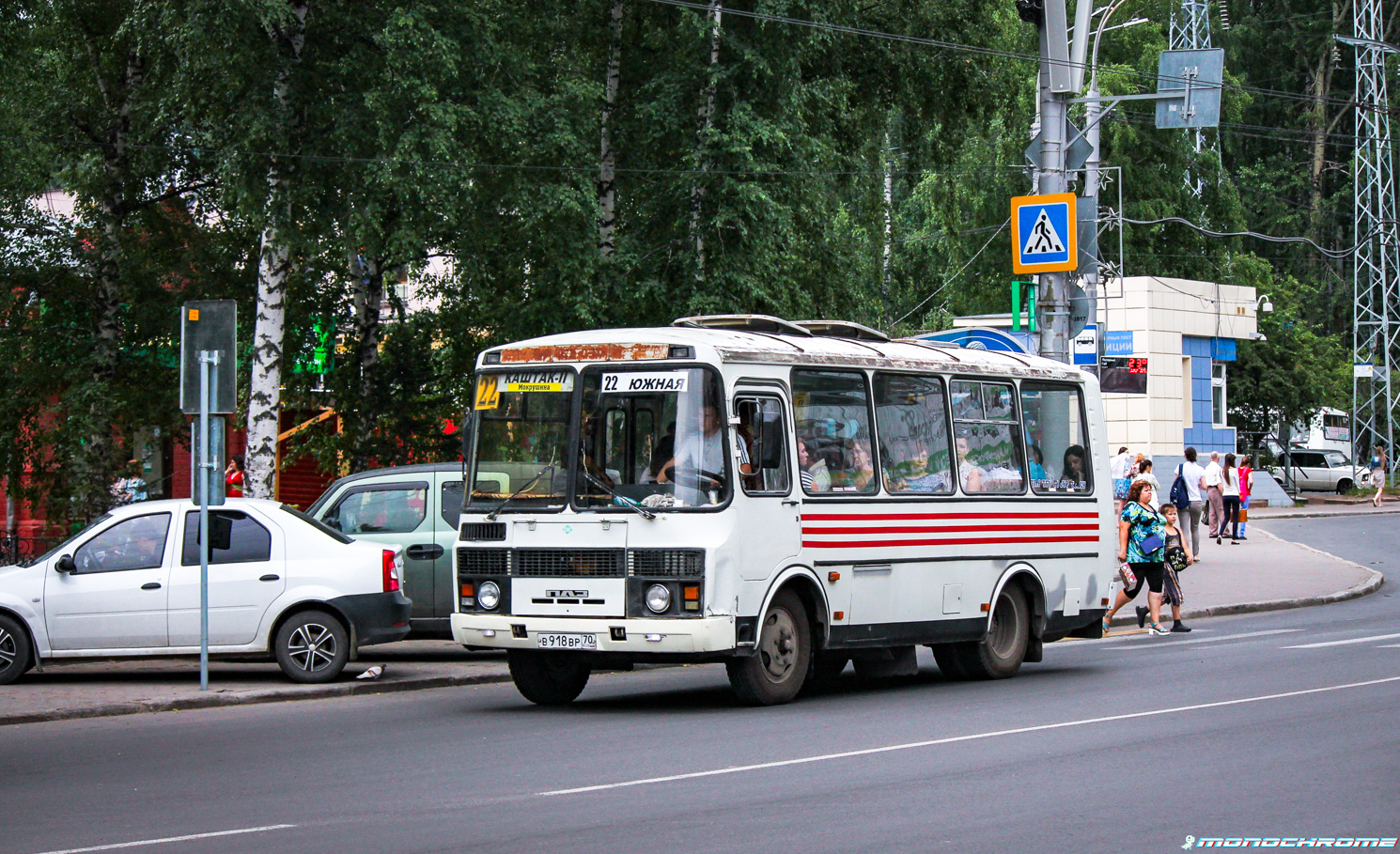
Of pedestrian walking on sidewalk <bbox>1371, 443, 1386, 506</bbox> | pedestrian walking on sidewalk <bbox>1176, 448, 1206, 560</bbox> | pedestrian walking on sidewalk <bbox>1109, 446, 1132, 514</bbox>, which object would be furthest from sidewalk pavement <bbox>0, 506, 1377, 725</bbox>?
pedestrian walking on sidewalk <bbox>1371, 443, 1386, 506</bbox>

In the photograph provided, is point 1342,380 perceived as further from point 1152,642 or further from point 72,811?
point 72,811

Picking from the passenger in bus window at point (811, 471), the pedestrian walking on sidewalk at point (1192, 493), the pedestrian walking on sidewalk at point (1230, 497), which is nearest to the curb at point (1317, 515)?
the pedestrian walking on sidewalk at point (1230, 497)

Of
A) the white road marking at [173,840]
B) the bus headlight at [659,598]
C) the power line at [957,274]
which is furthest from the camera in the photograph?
the power line at [957,274]

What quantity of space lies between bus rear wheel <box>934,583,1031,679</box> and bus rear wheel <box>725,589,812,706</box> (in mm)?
2411

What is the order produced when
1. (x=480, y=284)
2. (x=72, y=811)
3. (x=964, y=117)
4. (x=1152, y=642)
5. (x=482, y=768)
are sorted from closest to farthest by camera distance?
(x=72, y=811) < (x=482, y=768) < (x=1152, y=642) < (x=480, y=284) < (x=964, y=117)

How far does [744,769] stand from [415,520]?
7.83 meters

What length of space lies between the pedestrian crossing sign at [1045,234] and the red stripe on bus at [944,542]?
4853 millimetres

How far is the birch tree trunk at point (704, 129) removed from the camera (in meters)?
23.4

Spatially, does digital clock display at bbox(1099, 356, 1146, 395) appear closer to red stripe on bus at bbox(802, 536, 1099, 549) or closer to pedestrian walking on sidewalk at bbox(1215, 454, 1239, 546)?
A: pedestrian walking on sidewalk at bbox(1215, 454, 1239, 546)

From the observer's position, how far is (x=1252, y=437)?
202ft

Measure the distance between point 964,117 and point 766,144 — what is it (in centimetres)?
722

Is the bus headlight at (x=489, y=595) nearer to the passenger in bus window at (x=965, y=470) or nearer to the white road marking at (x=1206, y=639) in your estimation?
the passenger in bus window at (x=965, y=470)

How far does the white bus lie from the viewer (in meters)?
12.1

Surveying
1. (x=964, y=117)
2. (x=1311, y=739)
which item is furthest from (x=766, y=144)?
(x=1311, y=739)
